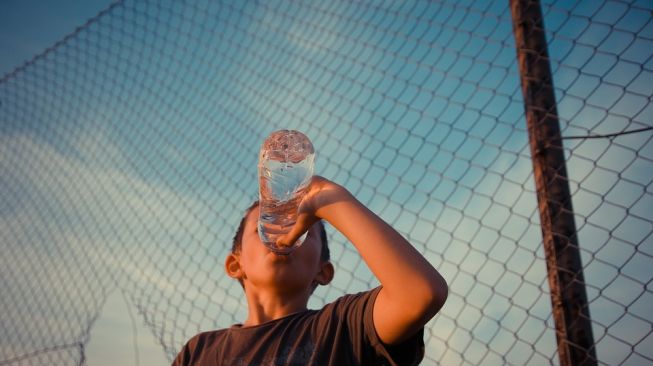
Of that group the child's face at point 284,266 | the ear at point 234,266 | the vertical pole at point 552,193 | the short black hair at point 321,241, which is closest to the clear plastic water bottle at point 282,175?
the child's face at point 284,266

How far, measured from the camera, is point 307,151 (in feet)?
4.03

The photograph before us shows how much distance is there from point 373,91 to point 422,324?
180cm

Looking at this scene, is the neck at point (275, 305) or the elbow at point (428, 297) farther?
the neck at point (275, 305)

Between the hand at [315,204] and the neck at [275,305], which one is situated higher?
the hand at [315,204]

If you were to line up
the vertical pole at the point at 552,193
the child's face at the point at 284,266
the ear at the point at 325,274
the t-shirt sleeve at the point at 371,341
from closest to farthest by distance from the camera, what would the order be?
the t-shirt sleeve at the point at 371,341, the child's face at the point at 284,266, the ear at the point at 325,274, the vertical pole at the point at 552,193

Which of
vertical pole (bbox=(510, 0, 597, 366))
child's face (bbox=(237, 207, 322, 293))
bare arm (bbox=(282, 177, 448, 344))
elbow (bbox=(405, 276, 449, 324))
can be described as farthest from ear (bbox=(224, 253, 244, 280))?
vertical pole (bbox=(510, 0, 597, 366))

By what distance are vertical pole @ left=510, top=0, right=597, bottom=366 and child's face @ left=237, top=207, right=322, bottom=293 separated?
825mm

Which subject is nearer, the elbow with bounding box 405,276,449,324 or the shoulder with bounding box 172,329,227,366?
the elbow with bounding box 405,276,449,324

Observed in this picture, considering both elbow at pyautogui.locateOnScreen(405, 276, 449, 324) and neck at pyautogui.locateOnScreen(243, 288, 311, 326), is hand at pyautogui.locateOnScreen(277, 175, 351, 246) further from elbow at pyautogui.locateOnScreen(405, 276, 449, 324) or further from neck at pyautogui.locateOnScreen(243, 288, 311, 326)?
neck at pyautogui.locateOnScreen(243, 288, 311, 326)

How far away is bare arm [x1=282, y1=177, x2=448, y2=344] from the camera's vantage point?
0.91 metres

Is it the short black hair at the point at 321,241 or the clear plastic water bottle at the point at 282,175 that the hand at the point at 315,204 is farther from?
the short black hair at the point at 321,241

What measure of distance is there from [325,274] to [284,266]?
248mm

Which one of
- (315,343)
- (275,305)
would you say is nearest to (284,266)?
(275,305)

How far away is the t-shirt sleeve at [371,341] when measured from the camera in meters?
1.06
